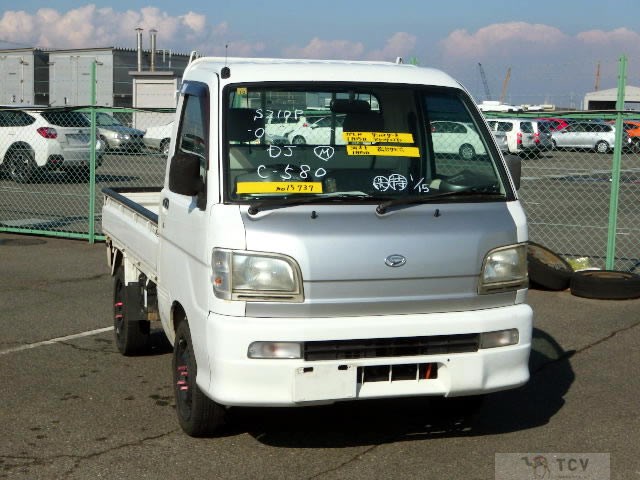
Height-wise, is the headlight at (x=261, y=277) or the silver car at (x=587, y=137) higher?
the silver car at (x=587, y=137)

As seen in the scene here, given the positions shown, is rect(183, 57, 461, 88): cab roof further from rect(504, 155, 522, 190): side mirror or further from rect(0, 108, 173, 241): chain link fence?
rect(0, 108, 173, 241): chain link fence

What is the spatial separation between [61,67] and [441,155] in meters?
45.0

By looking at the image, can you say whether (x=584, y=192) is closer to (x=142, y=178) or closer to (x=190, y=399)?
(x=142, y=178)

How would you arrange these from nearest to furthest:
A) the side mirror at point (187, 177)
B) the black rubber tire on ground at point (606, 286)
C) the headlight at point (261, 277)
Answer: the headlight at point (261, 277) → the side mirror at point (187, 177) → the black rubber tire on ground at point (606, 286)

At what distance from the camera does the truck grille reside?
4839mm

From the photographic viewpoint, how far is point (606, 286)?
31.7 feet

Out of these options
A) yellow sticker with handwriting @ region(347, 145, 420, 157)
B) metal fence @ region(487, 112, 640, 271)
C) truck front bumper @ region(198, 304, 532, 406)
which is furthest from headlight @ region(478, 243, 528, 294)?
metal fence @ region(487, 112, 640, 271)

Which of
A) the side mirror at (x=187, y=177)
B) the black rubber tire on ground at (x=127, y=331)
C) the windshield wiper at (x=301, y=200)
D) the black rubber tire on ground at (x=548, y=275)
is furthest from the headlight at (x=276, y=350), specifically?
the black rubber tire on ground at (x=548, y=275)

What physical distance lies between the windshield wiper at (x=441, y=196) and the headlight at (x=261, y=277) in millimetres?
574

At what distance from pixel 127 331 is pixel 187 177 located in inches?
93.1

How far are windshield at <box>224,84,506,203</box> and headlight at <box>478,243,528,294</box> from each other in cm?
34

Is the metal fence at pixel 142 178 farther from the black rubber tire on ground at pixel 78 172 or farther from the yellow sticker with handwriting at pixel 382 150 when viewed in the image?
the yellow sticker with handwriting at pixel 382 150

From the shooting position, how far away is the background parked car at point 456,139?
568 centimetres

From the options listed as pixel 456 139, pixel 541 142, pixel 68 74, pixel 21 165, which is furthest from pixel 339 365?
pixel 68 74
